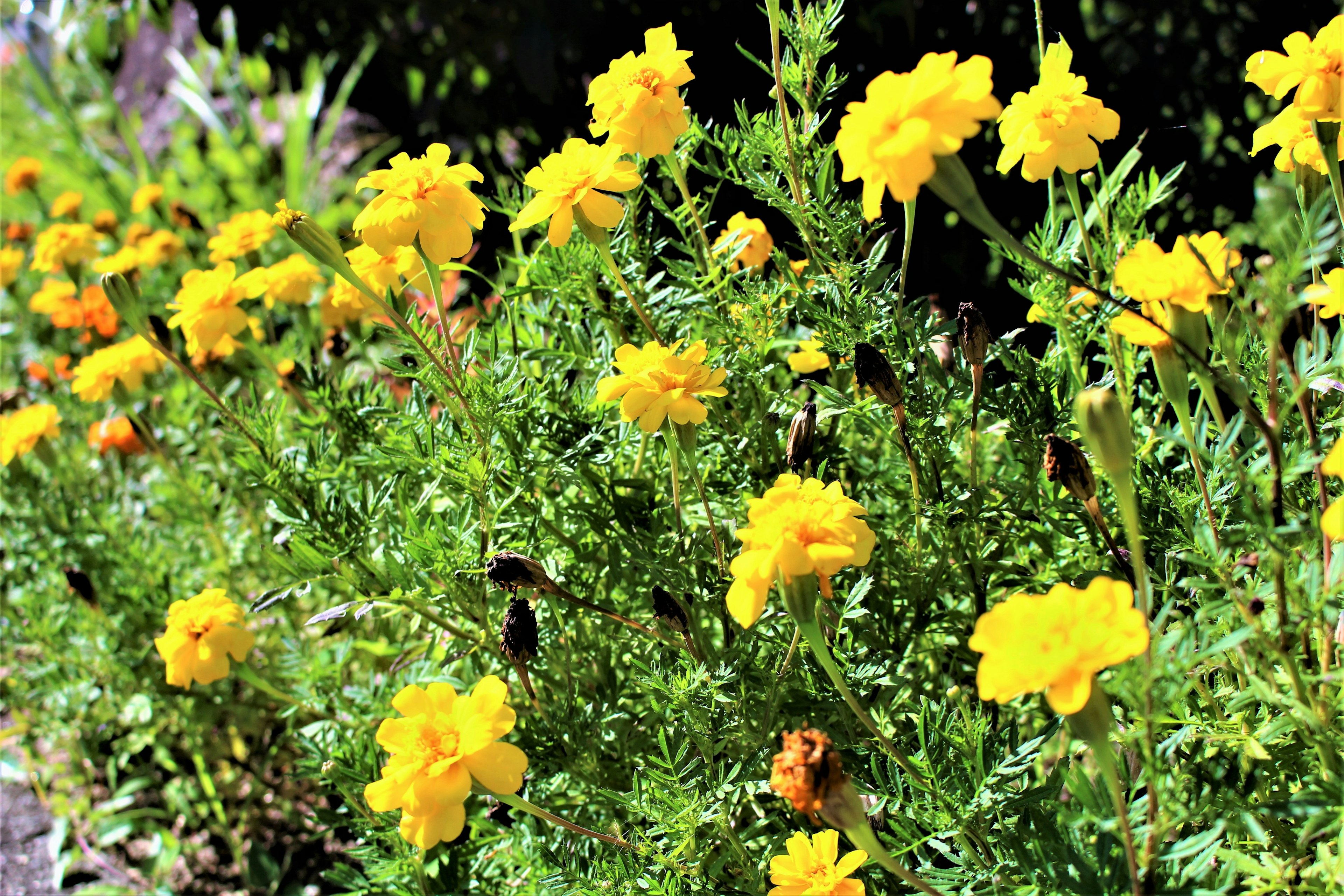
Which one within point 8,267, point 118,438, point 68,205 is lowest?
point 118,438

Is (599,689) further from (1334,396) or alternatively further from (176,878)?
(176,878)

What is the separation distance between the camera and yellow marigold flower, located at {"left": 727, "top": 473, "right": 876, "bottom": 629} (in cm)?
67

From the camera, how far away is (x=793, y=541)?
2.21 ft

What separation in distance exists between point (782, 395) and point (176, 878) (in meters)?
1.47

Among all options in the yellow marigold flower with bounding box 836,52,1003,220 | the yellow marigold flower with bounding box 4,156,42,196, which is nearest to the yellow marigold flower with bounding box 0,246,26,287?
the yellow marigold flower with bounding box 4,156,42,196

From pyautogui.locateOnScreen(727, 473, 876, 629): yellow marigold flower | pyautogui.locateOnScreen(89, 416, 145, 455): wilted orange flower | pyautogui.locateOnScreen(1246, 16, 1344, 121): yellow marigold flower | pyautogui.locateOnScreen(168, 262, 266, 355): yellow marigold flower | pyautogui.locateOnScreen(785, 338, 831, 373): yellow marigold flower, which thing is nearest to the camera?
pyautogui.locateOnScreen(727, 473, 876, 629): yellow marigold flower

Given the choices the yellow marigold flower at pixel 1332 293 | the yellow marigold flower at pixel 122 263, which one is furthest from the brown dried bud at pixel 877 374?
the yellow marigold flower at pixel 122 263

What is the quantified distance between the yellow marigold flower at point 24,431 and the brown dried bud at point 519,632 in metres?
1.10

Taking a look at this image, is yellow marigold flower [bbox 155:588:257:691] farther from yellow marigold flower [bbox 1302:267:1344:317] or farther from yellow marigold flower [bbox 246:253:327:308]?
yellow marigold flower [bbox 1302:267:1344:317]

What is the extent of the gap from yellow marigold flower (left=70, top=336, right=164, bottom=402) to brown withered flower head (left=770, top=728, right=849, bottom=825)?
1.28 m

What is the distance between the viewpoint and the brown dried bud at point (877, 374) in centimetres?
82

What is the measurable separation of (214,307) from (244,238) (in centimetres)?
39

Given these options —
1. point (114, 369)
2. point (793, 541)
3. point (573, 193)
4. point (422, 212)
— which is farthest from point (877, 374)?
point (114, 369)

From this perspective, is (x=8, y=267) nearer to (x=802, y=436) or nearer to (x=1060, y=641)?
(x=802, y=436)
